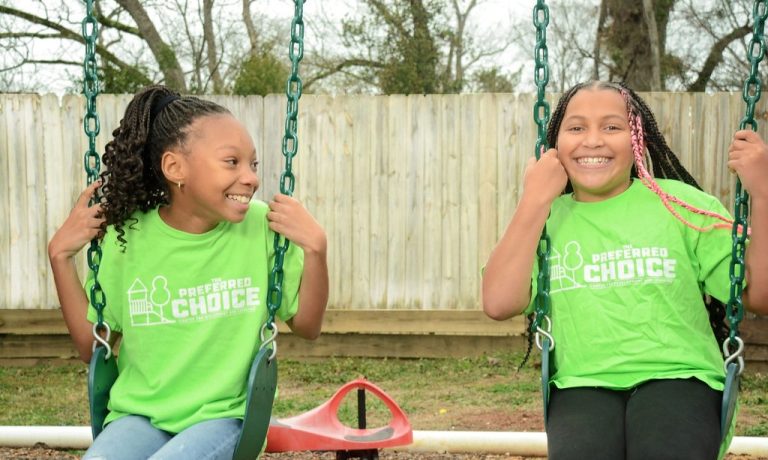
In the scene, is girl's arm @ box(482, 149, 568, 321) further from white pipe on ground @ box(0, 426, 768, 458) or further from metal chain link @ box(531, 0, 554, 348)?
white pipe on ground @ box(0, 426, 768, 458)

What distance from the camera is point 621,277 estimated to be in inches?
107

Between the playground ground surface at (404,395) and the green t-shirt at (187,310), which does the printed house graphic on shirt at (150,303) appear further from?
the playground ground surface at (404,395)

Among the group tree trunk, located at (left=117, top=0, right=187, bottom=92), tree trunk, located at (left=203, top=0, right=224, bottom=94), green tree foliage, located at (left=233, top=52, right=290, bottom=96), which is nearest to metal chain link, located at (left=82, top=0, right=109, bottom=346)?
green tree foliage, located at (left=233, top=52, right=290, bottom=96)

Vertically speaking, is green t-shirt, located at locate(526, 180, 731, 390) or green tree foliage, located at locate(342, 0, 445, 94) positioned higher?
green tree foliage, located at locate(342, 0, 445, 94)

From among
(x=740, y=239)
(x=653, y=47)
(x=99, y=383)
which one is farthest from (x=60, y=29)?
(x=740, y=239)

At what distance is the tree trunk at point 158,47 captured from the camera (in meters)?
12.0

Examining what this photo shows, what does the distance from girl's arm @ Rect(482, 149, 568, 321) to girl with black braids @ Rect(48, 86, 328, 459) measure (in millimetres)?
507

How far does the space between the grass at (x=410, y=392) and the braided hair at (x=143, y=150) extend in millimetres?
3033

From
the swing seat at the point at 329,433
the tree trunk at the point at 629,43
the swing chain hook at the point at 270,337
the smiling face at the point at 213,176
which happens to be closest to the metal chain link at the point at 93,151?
the smiling face at the point at 213,176

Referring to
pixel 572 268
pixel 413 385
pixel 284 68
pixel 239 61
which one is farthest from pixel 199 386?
pixel 239 61

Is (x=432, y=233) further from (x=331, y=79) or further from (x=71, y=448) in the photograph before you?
(x=331, y=79)

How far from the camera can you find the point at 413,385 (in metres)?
6.94

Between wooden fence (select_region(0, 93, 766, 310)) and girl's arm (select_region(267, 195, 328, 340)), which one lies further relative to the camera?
wooden fence (select_region(0, 93, 766, 310))

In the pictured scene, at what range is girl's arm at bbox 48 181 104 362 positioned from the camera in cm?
294
